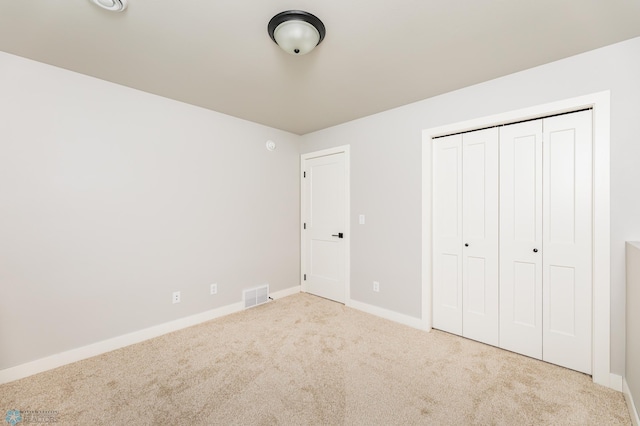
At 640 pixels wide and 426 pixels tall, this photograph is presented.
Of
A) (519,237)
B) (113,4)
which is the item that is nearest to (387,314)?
(519,237)

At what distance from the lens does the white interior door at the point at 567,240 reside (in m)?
2.07

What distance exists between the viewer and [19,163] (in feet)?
6.76

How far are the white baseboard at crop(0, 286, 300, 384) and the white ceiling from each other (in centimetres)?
240

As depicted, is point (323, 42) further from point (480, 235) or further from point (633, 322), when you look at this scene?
point (633, 322)

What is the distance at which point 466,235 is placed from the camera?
2.66 meters

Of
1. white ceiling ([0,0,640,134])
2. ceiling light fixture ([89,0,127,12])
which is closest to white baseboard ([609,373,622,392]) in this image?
white ceiling ([0,0,640,134])

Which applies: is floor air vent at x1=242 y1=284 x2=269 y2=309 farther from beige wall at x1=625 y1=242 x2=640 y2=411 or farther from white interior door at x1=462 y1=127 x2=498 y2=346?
beige wall at x1=625 y1=242 x2=640 y2=411

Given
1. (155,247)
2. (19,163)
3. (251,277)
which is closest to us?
(19,163)

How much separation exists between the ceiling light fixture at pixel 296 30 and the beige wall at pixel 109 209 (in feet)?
5.76

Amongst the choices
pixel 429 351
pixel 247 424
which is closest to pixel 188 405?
pixel 247 424

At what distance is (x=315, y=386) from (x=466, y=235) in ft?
6.51

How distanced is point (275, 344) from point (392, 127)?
267 centimetres

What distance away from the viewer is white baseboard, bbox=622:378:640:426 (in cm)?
155

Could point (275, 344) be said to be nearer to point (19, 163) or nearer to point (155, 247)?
point (155, 247)
